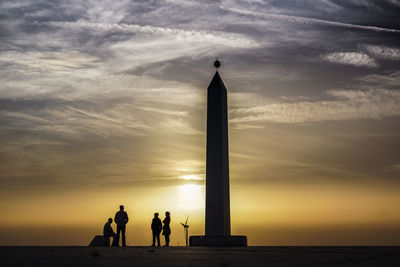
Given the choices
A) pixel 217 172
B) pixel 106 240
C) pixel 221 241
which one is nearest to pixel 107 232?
pixel 106 240

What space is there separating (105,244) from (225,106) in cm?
1090

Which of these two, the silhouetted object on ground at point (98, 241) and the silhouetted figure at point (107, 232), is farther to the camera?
the silhouetted figure at point (107, 232)

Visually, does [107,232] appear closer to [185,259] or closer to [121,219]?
[121,219]

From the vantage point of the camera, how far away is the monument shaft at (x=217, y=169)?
113 ft

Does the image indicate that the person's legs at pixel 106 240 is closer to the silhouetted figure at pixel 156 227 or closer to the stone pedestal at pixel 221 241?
the silhouetted figure at pixel 156 227

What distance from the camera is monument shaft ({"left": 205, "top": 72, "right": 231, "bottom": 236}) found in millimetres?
34375

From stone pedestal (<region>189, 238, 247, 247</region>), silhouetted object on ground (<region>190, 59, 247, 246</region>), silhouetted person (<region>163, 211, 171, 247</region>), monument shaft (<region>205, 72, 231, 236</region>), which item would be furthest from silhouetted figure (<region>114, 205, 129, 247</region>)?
monument shaft (<region>205, 72, 231, 236</region>)

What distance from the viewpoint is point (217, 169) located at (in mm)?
34500

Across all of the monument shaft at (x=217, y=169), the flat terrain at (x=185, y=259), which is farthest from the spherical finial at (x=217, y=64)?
the flat terrain at (x=185, y=259)

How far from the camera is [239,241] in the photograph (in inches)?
1240

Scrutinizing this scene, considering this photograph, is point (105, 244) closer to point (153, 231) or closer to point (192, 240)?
point (153, 231)

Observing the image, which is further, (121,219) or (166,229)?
(166,229)

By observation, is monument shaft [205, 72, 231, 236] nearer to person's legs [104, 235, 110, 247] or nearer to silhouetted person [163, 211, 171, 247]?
silhouetted person [163, 211, 171, 247]

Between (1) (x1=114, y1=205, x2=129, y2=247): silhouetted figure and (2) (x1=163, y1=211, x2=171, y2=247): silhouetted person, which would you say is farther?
(2) (x1=163, y1=211, x2=171, y2=247): silhouetted person
